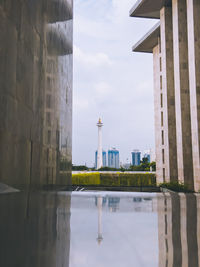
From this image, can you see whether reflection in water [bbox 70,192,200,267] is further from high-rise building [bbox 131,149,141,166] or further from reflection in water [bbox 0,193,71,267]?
high-rise building [bbox 131,149,141,166]

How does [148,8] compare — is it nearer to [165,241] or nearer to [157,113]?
[157,113]

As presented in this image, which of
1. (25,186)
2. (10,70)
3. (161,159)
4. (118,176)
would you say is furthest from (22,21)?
(118,176)

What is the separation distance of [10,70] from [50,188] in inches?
160

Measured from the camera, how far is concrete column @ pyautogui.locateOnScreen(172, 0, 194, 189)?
17141 mm

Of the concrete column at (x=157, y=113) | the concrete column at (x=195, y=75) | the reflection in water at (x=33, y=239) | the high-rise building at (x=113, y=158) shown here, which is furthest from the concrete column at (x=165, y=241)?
the high-rise building at (x=113, y=158)

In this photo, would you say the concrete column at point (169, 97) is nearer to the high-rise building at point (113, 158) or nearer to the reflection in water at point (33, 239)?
the reflection in water at point (33, 239)

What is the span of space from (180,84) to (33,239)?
55.5ft

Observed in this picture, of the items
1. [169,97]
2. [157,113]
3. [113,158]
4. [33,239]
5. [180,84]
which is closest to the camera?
[33,239]

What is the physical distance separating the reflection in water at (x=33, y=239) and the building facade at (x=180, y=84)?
13.3m

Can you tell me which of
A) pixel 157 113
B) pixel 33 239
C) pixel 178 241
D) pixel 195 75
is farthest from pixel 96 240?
pixel 157 113

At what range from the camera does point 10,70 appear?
500cm

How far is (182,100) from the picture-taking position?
57.4 ft

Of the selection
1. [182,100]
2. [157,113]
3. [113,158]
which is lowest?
[113,158]

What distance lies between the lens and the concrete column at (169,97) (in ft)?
63.3
